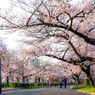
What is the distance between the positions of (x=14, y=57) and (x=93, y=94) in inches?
1053

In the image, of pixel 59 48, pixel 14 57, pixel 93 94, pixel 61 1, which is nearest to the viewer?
pixel 61 1

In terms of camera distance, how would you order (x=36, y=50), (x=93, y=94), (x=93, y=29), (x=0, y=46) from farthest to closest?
(x=0, y=46) < (x=36, y=50) < (x=93, y=29) < (x=93, y=94)

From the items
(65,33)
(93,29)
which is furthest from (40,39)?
(93,29)

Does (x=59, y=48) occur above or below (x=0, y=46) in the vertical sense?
below

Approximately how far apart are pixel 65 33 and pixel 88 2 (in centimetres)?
543

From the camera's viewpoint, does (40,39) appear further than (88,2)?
Yes

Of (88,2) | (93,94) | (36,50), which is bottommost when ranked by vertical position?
(93,94)

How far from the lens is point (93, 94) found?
48.5ft

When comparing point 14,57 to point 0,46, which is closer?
point 0,46

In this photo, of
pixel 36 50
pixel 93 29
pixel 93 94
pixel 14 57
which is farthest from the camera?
pixel 14 57

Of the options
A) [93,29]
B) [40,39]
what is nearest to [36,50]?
[40,39]

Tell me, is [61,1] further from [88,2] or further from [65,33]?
[65,33]

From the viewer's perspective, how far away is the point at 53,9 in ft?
35.8

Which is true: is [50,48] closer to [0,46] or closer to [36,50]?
[36,50]
